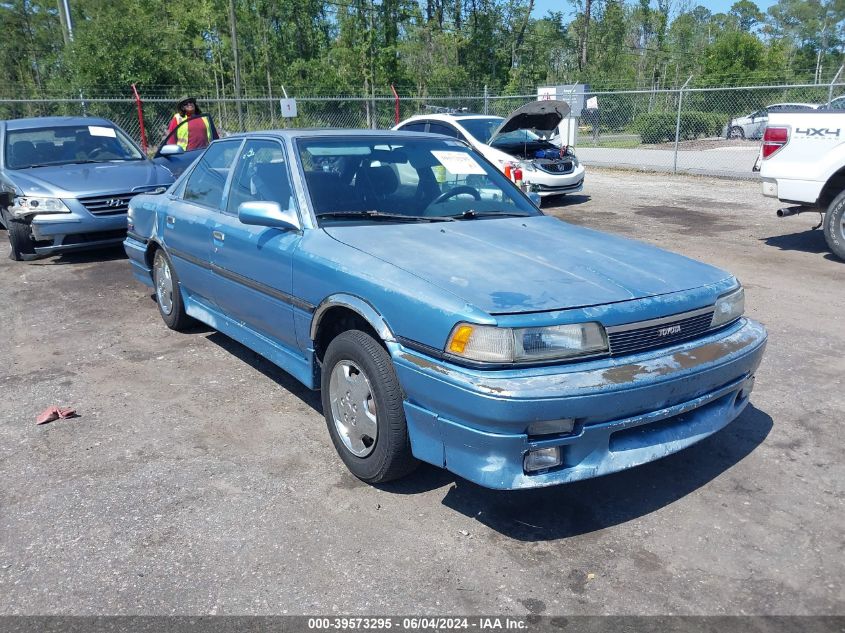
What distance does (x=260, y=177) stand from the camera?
4.46 meters

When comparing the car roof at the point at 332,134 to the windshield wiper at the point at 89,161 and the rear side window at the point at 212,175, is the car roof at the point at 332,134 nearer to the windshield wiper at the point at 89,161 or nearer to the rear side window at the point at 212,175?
the rear side window at the point at 212,175

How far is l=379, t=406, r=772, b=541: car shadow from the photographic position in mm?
3172

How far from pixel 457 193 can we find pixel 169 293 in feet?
8.76

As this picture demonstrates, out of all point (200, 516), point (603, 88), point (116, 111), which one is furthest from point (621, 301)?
point (603, 88)

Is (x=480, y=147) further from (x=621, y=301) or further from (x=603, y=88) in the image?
(x=603, y=88)

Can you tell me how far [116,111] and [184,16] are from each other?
80.7 feet

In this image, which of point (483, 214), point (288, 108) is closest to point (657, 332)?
point (483, 214)

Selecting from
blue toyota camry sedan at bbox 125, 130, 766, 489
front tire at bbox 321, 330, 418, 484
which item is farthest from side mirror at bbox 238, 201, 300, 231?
front tire at bbox 321, 330, 418, 484

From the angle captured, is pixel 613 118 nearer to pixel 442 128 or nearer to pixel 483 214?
pixel 442 128

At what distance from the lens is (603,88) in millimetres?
46562

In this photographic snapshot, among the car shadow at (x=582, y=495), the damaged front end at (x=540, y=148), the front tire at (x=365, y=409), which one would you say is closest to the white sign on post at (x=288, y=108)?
the damaged front end at (x=540, y=148)

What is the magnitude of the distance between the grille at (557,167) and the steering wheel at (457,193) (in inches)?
324

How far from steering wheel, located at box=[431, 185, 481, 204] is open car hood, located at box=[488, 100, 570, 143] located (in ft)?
27.0

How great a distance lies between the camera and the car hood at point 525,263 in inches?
118
